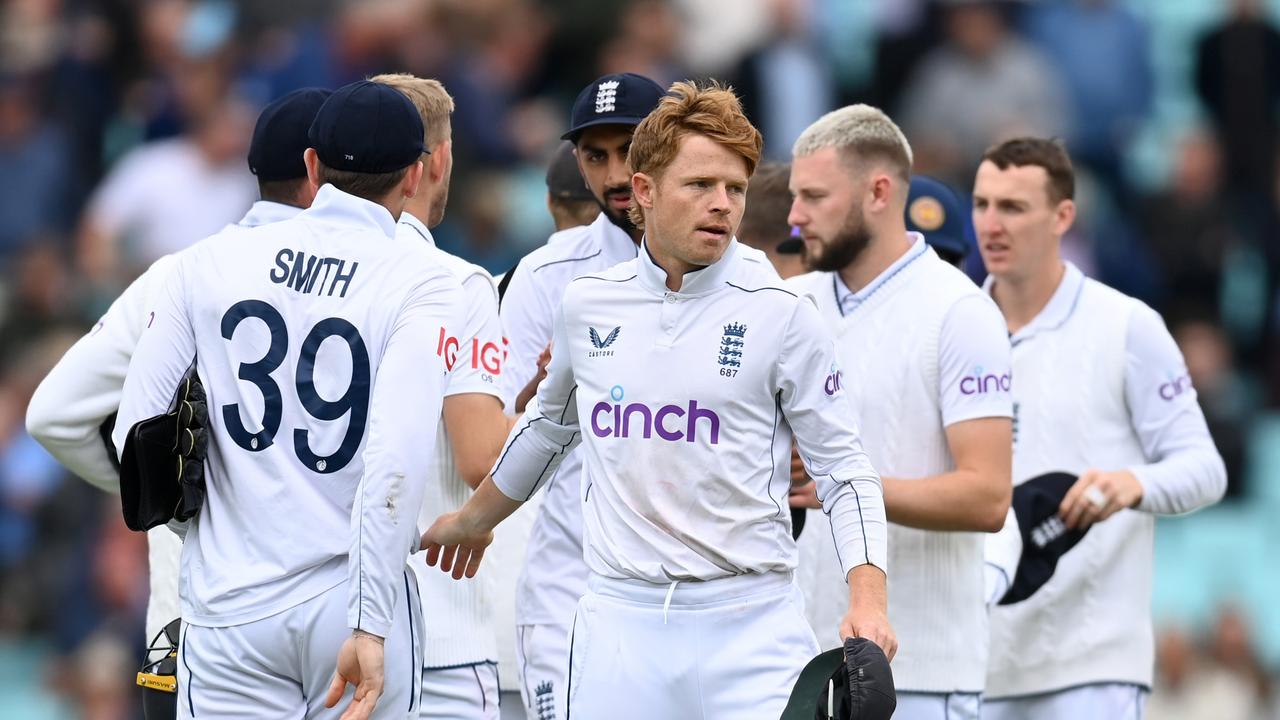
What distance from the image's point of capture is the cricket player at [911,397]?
244 inches

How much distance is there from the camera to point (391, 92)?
5.29 m

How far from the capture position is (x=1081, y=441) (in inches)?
287

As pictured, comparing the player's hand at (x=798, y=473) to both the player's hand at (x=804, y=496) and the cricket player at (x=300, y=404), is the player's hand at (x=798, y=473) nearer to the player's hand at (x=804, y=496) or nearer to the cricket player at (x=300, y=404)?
the player's hand at (x=804, y=496)

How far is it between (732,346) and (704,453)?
28 centimetres

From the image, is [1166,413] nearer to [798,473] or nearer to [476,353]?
[798,473]

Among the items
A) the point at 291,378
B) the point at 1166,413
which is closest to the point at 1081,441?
the point at 1166,413

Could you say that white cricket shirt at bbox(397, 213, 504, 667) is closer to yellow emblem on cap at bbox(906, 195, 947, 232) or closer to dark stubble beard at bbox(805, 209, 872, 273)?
dark stubble beard at bbox(805, 209, 872, 273)

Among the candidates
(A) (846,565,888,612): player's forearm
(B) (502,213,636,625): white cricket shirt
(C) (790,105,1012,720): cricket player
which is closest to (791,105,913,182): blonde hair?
(C) (790,105,1012,720): cricket player

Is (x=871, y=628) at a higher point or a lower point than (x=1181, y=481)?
lower

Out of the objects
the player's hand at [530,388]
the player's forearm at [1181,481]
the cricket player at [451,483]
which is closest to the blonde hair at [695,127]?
the cricket player at [451,483]

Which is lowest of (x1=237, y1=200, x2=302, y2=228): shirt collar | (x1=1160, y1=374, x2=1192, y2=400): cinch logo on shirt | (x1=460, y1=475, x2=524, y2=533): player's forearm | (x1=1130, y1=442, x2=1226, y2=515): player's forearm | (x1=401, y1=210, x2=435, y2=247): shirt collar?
(x1=460, y1=475, x2=524, y2=533): player's forearm

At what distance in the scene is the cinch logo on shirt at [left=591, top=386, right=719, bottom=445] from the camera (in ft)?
16.6

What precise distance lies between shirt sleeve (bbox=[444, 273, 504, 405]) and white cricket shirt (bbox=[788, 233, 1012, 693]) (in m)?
1.26

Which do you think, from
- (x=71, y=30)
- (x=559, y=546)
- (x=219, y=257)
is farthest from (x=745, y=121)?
(x=71, y=30)
